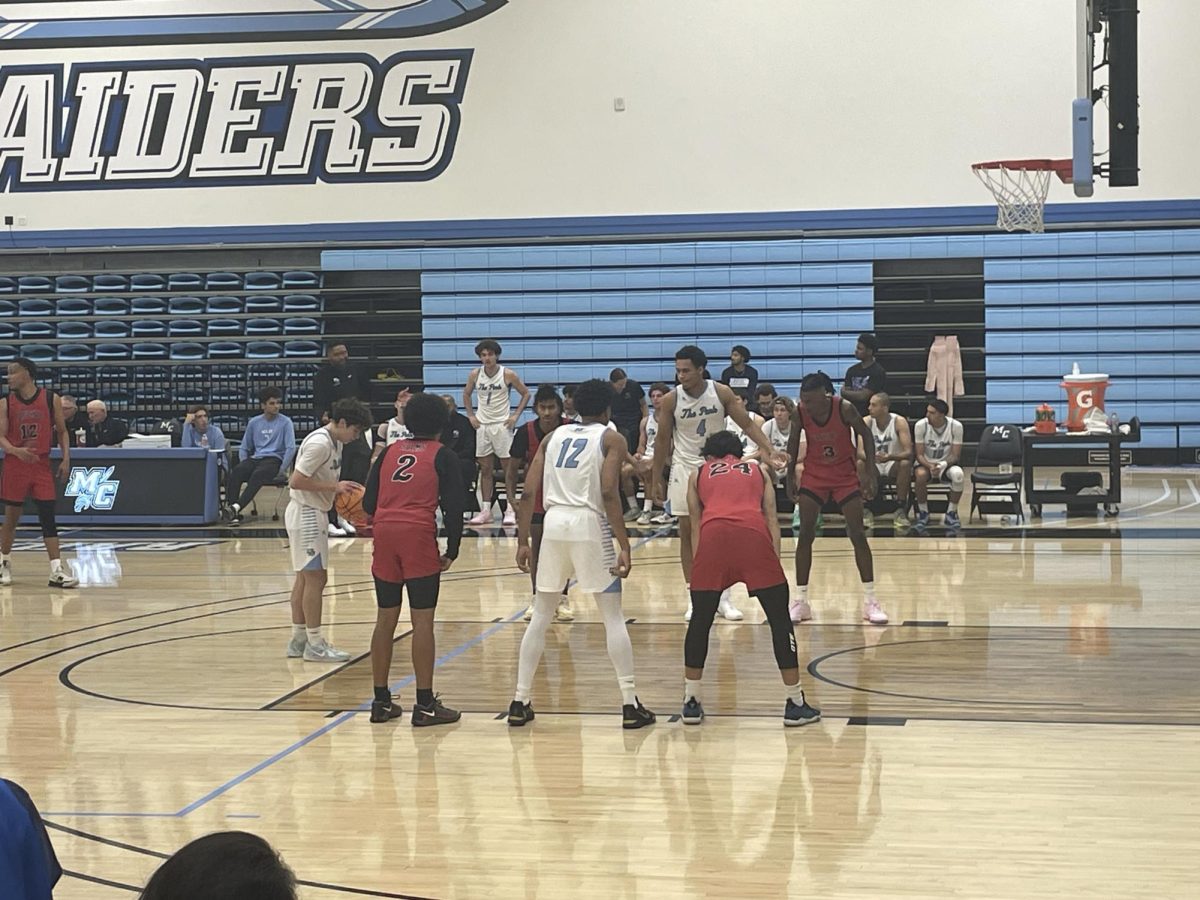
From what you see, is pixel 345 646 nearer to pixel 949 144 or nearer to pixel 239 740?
pixel 239 740

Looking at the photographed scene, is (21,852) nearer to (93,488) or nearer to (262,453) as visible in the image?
(262,453)

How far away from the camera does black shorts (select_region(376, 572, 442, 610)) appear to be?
6.72 meters

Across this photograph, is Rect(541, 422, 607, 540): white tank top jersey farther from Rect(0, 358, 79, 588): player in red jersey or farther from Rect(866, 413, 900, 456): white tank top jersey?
Rect(866, 413, 900, 456): white tank top jersey

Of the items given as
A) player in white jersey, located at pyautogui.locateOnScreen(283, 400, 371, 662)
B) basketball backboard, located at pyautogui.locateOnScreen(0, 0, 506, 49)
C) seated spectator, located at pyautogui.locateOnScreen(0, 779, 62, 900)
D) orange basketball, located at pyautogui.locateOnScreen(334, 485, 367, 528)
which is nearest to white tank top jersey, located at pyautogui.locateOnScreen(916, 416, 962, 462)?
orange basketball, located at pyautogui.locateOnScreen(334, 485, 367, 528)

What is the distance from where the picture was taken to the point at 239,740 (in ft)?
21.8

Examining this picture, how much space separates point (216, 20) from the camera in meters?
20.5

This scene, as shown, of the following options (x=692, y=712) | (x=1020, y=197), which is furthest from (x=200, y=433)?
(x=692, y=712)

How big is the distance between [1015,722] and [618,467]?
7.13ft

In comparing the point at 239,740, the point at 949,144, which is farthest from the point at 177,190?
the point at 239,740

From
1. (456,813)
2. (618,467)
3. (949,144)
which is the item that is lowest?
(456,813)

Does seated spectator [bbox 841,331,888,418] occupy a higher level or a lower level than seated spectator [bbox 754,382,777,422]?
higher

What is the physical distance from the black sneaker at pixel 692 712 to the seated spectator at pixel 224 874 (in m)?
5.00

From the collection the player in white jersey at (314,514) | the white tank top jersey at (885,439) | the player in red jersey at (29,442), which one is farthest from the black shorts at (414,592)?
the white tank top jersey at (885,439)

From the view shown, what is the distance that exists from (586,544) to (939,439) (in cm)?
821
